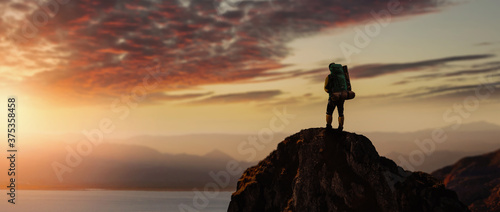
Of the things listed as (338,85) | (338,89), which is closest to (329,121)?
(338,89)

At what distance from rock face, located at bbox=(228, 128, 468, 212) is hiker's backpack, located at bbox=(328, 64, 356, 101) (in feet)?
7.86

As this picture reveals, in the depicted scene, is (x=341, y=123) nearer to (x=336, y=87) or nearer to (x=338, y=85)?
(x=336, y=87)

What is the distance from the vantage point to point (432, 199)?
29.9m

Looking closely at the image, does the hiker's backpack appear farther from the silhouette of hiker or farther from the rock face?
the rock face

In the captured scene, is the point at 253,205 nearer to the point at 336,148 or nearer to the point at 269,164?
the point at 269,164

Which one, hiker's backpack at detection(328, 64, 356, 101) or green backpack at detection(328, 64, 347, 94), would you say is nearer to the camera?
hiker's backpack at detection(328, 64, 356, 101)

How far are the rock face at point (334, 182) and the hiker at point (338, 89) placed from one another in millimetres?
1393

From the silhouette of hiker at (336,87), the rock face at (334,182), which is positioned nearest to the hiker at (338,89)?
the silhouette of hiker at (336,87)

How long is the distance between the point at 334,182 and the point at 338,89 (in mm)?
5706

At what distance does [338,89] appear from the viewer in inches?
1272

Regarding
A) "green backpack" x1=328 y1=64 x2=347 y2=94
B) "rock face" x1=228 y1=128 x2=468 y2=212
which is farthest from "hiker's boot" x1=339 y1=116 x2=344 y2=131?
"green backpack" x1=328 y1=64 x2=347 y2=94

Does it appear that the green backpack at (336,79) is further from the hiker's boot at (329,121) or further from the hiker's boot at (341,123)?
the hiker's boot at (341,123)

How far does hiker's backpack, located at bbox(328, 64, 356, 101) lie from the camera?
32219 mm

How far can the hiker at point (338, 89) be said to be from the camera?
1271 inches
